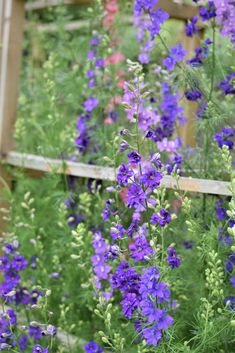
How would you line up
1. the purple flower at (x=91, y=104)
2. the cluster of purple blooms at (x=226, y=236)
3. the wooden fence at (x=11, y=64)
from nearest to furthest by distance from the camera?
the cluster of purple blooms at (x=226, y=236), the purple flower at (x=91, y=104), the wooden fence at (x=11, y=64)

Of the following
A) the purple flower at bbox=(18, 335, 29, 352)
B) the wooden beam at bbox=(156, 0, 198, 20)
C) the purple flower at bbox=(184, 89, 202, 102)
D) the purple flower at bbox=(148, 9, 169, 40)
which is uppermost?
the wooden beam at bbox=(156, 0, 198, 20)

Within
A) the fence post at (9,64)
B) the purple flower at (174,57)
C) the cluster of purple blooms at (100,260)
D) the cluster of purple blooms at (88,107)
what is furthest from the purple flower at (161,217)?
the fence post at (9,64)

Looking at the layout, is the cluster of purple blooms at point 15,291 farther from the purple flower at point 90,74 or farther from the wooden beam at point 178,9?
the wooden beam at point 178,9

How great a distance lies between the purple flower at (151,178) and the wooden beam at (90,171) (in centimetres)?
19

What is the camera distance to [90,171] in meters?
3.00

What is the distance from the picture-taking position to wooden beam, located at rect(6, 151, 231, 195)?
7.79 feet

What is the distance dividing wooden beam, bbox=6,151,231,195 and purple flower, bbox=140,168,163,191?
19cm

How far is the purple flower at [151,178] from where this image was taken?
79.5 inches

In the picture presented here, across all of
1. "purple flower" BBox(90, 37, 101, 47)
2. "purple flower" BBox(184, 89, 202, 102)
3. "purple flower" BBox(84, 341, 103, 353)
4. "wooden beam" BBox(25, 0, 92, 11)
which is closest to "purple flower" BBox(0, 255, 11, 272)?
"purple flower" BBox(84, 341, 103, 353)

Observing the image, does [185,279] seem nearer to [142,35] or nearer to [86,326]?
[86,326]

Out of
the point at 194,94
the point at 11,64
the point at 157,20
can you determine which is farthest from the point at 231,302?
the point at 11,64

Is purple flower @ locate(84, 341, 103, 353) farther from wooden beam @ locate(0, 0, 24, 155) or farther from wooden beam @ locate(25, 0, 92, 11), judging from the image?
wooden beam @ locate(25, 0, 92, 11)

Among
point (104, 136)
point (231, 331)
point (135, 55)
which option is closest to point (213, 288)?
point (231, 331)

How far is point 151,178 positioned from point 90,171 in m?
1.00
